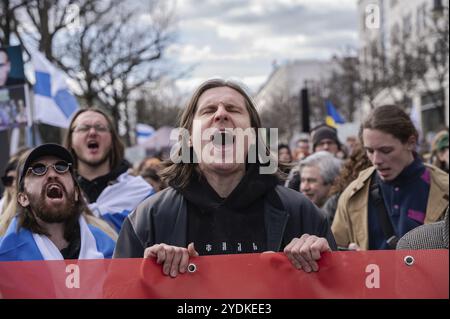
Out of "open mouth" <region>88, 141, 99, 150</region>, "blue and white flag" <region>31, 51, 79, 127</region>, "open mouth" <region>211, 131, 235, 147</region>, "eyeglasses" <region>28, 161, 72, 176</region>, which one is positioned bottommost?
"eyeglasses" <region>28, 161, 72, 176</region>

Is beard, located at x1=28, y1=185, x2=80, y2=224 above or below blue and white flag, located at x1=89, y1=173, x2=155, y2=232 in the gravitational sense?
above

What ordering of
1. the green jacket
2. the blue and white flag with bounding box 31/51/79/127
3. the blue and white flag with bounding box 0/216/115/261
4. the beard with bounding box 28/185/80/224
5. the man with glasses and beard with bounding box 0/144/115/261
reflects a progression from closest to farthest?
the blue and white flag with bounding box 0/216/115/261, the man with glasses and beard with bounding box 0/144/115/261, the beard with bounding box 28/185/80/224, the green jacket, the blue and white flag with bounding box 31/51/79/127

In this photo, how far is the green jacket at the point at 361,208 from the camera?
13.0ft

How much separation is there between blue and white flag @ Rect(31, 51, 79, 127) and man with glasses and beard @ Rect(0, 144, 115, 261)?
5.08 meters

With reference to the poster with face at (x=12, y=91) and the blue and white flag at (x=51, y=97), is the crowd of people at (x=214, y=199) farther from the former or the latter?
the blue and white flag at (x=51, y=97)

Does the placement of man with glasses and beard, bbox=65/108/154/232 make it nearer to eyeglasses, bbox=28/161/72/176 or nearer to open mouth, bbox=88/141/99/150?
open mouth, bbox=88/141/99/150

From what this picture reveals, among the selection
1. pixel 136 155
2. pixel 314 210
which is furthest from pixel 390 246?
pixel 136 155

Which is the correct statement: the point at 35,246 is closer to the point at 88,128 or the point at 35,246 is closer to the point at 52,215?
the point at 52,215

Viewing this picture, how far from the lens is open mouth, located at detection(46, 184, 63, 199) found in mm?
3371

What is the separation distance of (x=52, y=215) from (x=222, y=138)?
42.9 inches

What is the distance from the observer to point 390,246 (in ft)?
12.6

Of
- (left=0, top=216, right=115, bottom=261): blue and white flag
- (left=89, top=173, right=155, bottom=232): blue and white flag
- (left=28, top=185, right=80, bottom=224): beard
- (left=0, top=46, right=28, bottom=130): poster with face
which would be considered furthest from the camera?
(left=0, top=46, right=28, bottom=130): poster with face

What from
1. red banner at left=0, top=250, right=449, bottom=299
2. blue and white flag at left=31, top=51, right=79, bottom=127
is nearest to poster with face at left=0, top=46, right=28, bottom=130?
blue and white flag at left=31, top=51, right=79, bottom=127
